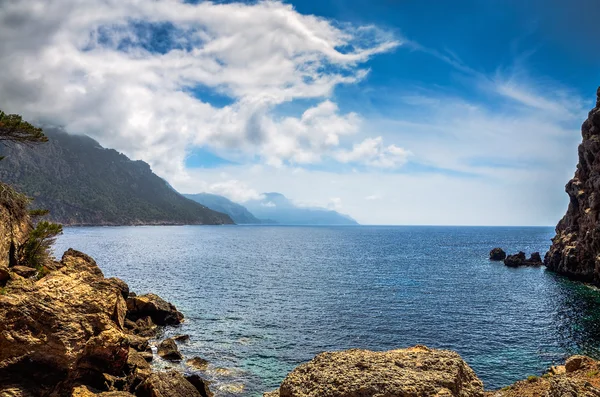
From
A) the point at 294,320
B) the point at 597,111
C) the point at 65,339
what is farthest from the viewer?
the point at 597,111

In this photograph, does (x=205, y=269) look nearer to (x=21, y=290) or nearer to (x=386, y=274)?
(x=386, y=274)

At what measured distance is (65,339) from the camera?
15336 mm

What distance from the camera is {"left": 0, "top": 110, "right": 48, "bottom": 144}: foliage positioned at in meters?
30.6

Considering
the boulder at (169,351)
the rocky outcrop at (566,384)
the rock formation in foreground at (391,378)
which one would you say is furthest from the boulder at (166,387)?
the rocky outcrop at (566,384)

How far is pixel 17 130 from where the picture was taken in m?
31.5

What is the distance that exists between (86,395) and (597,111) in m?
105

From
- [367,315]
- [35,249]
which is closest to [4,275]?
[35,249]

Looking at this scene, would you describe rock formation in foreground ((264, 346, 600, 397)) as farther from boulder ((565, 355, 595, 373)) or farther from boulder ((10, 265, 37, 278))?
boulder ((10, 265, 37, 278))

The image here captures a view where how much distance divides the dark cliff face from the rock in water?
80.2 m

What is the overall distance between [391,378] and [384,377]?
6.8 inches

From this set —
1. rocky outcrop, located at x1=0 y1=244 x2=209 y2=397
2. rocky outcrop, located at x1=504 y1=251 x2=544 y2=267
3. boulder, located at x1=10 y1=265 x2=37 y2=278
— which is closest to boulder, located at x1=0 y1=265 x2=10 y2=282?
rocky outcrop, located at x1=0 y1=244 x2=209 y2=397

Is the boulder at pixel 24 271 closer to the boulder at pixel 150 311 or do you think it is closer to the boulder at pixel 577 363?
the boulder at pixel 150 311

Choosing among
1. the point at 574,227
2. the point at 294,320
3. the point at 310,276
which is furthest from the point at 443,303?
the point at 574,227

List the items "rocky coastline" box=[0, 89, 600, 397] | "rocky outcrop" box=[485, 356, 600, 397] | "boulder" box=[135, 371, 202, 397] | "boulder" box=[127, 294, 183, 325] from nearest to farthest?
1. "rocky coastline" box=[0, 89, 600, 397]
2. "rocky outcrop" box=[485, 356, 600, 397]
3. "boulder" box=[135, 371, 202, 397]
4. "boulder" box=[127, 294, 183, 325]
